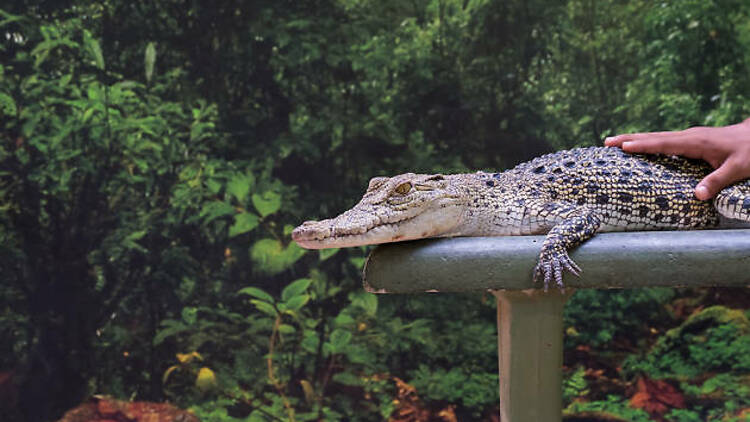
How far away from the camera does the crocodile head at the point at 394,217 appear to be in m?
1.10

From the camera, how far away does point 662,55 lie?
9.72ft

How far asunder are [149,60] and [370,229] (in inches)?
91.1

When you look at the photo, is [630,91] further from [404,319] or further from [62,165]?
[62,165]

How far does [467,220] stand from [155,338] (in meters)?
2.16

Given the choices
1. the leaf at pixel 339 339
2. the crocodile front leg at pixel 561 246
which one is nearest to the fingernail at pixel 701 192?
the crocodile front leg at pixel 561 246

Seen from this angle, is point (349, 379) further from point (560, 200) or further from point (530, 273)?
point (530, 273)

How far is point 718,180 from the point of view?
1269mm

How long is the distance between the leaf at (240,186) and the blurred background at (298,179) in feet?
0.03

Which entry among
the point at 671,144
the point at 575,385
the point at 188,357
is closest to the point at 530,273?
the point at 671,144

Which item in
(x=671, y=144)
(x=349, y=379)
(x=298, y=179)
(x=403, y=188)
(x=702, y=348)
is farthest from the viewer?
(x=298, y=179)

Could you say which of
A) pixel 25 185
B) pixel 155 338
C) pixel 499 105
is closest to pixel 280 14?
pixel 499 105

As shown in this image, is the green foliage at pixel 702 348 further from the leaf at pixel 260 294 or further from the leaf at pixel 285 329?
the leaf at pixel 260 294

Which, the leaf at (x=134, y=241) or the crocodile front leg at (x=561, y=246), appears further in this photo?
the leaf at (x=134, y=241)

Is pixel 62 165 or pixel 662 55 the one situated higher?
pixel 662 55
